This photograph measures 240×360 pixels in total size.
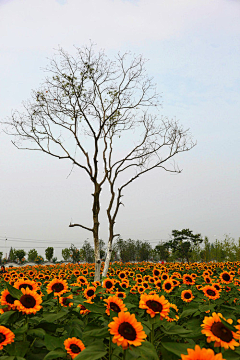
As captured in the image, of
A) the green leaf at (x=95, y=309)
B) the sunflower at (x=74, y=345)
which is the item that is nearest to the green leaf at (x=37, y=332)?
the sunflower at (x=74, y=345)

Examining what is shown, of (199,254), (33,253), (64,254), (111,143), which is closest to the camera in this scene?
(111,143)

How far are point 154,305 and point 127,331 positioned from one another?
0.55 m

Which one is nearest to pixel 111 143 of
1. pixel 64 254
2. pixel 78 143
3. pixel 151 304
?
pixel 78 143

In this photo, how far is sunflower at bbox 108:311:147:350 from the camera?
61.4 inches

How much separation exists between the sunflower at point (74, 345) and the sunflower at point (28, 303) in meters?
0.37

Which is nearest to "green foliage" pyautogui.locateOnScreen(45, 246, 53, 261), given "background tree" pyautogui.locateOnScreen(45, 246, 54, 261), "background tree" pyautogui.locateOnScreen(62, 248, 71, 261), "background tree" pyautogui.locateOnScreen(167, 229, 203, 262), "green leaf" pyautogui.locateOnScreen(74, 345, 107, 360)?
"background tree" pyautogui.locateOnScreen(45, 246, 54, 261)

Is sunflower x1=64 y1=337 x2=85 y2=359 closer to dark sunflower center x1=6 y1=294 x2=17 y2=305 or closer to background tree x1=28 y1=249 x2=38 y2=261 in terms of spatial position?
dark sunflower center x1=6 y1=294 x2=17 y2=305

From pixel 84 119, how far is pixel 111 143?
1592 millimetres

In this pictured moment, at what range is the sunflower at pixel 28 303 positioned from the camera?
217 centimetres

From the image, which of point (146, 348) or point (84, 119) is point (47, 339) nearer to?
point (146, 348)

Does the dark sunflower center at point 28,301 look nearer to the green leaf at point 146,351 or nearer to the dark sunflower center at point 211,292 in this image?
the green leaf at point 146,351

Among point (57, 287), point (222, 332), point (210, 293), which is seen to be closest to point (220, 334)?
point (222, 332)

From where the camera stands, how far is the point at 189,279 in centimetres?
549

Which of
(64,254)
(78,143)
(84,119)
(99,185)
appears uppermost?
(84,119)
